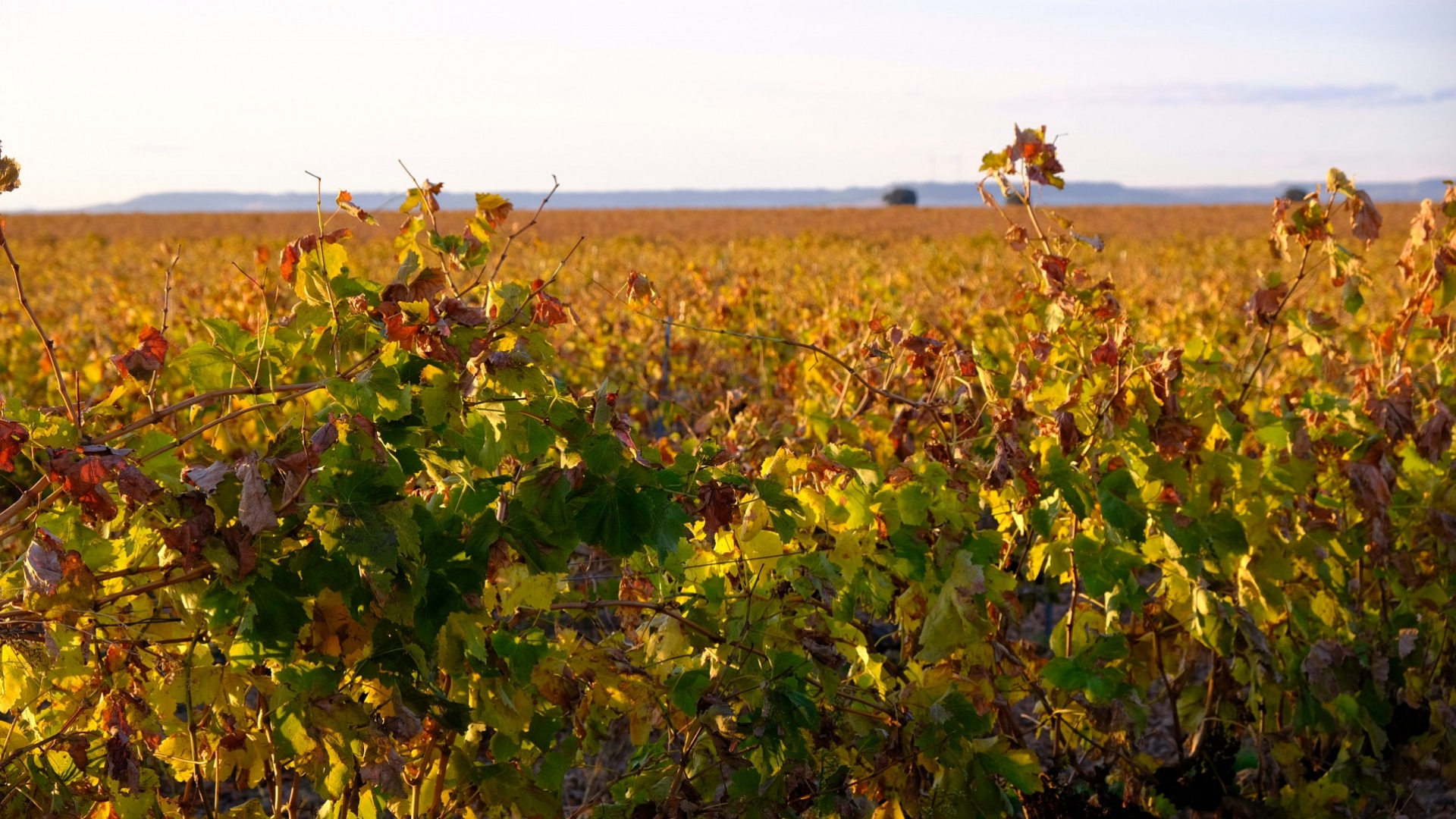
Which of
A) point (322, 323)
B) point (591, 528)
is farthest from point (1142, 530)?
point (322, 323)

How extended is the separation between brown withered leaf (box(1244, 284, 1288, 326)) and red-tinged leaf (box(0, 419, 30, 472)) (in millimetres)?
2446

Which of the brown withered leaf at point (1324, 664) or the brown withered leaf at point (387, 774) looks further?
the brown withered leaf at point (1324, 664)

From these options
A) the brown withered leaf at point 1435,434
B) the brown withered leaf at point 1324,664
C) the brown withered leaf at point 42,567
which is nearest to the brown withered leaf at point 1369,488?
the brown withered leaf at point 1435,434

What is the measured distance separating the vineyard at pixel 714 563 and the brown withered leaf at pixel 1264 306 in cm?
1

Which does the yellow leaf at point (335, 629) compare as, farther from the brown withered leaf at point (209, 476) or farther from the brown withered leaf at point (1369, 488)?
the brown withered leaf at point (1369, 488)

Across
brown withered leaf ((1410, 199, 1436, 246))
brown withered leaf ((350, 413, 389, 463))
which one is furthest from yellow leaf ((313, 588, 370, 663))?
brown withered leaf ((1410, 199, 1436, 246))

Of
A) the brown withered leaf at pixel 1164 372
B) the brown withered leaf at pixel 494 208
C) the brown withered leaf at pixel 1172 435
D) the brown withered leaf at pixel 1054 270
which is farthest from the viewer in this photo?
the brown withered leaf at pixel 1054 270

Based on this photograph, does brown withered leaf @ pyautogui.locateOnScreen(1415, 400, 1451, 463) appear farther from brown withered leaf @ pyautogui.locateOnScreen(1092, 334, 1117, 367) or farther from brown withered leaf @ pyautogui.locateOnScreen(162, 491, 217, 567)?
brown withered leaf @ pyautogui.locateOnScreen(162, 491, 217, 567)

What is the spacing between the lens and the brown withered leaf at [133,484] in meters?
1.40

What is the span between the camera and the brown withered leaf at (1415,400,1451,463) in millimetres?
2680

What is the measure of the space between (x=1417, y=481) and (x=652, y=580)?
2.06 metres

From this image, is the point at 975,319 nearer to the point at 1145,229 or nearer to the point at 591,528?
the point at 591,528

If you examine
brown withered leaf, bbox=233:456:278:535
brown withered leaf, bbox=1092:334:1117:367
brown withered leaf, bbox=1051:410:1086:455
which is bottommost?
brown withered leaf, bbox=1051:410:1086:455

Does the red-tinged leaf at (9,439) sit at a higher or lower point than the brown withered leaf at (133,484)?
higher
